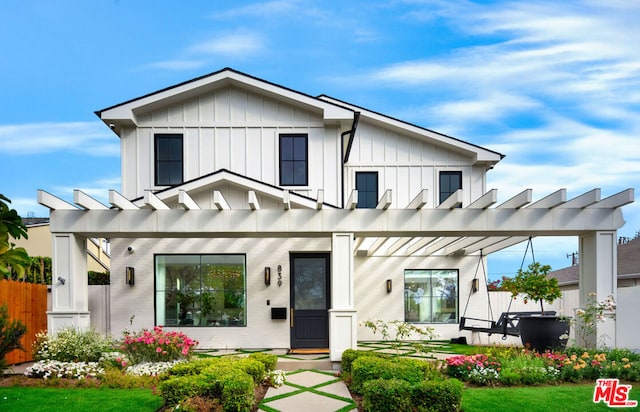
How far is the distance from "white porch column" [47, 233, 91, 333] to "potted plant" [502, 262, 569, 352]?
933 centimetres

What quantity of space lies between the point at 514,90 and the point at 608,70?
1.97 meters

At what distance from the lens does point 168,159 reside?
14.0 meters

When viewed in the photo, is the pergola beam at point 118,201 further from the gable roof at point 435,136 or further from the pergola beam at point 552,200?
the pergola beam at point 552,200

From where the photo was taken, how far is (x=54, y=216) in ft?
34.6

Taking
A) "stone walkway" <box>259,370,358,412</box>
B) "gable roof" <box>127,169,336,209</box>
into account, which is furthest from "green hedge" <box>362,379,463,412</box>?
"gable roof" <box>127,169,336,209</box>

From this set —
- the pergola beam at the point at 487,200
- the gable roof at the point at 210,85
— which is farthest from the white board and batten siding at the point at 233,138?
the pergola beam at the point at 487,200

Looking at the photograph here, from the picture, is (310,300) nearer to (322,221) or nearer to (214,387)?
(322,221)

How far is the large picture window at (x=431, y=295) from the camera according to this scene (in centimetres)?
1582

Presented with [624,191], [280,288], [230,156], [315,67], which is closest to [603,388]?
[624,191]

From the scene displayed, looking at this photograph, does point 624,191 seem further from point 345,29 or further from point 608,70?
point 345,29

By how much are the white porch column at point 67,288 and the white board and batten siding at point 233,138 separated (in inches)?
131

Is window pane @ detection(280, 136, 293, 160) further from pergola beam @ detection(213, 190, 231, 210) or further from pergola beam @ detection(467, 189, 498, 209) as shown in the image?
pergola beam @ detection(467, 189, 498, 209)

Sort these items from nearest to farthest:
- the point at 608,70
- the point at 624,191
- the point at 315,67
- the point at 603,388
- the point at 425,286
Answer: the point at 603,388
the point at 624,191
the point at 608,70
the point at 315,67
the point at 425,286

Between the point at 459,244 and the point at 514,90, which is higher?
the point at 514,90
